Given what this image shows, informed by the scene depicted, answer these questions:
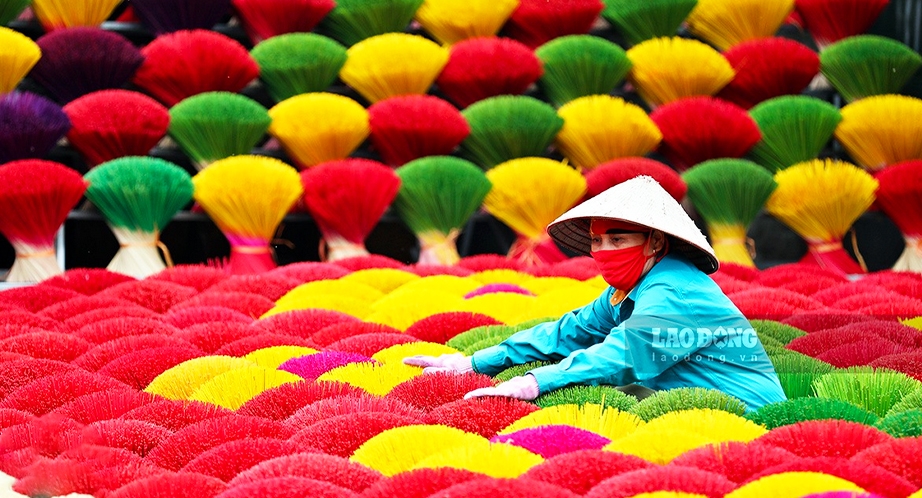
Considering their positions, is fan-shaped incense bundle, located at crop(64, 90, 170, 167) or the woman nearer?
the woman

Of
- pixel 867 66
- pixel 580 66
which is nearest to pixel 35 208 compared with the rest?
pixel 580 66

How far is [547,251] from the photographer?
9.81ft

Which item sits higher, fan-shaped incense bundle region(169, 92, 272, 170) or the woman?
the woman

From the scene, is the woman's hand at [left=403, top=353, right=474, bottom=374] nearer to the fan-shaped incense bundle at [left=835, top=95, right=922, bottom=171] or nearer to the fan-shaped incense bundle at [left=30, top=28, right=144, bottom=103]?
the fan-shaped incense bundle at [left=30, top=28, right=144, bottom=103]

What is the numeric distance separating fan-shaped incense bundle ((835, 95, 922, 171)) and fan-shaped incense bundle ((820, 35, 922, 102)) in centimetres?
11

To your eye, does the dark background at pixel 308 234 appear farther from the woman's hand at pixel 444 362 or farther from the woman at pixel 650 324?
the woman at pixel 650 324

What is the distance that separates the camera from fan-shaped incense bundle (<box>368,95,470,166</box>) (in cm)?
309

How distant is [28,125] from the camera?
9.22ft

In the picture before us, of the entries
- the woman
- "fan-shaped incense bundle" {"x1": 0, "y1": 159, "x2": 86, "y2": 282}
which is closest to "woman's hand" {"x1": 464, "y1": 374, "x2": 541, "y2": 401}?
the woman

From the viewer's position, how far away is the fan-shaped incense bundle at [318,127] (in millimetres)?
3059

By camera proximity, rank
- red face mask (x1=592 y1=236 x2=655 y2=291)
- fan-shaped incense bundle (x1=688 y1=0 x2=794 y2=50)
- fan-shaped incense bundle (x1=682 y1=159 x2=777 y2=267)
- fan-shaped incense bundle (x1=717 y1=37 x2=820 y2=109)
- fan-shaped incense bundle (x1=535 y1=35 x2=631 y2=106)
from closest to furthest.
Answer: red face mask (x1=592 y1=236 x2=655 y2=291) < fan-shaped incense bundle (x1=682 y1=159 x2=777 y2=267) < fan-shaped incense bundle (x1=535 y1=35 x2=631 y2=106) < fan-shaped incense bundle (x1=717 y1=37 x2=820 y2=109) < fan-shaped incense bundle (x1=688 y1=0 x2=794 y2=50)

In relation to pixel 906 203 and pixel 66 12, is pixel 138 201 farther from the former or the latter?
pixel 906 203

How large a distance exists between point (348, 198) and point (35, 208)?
0.73 metres

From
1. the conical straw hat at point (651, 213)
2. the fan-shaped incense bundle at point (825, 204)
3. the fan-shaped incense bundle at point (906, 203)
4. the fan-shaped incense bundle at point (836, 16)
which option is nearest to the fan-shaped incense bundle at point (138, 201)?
the conical straw hat at point (651, 213)
